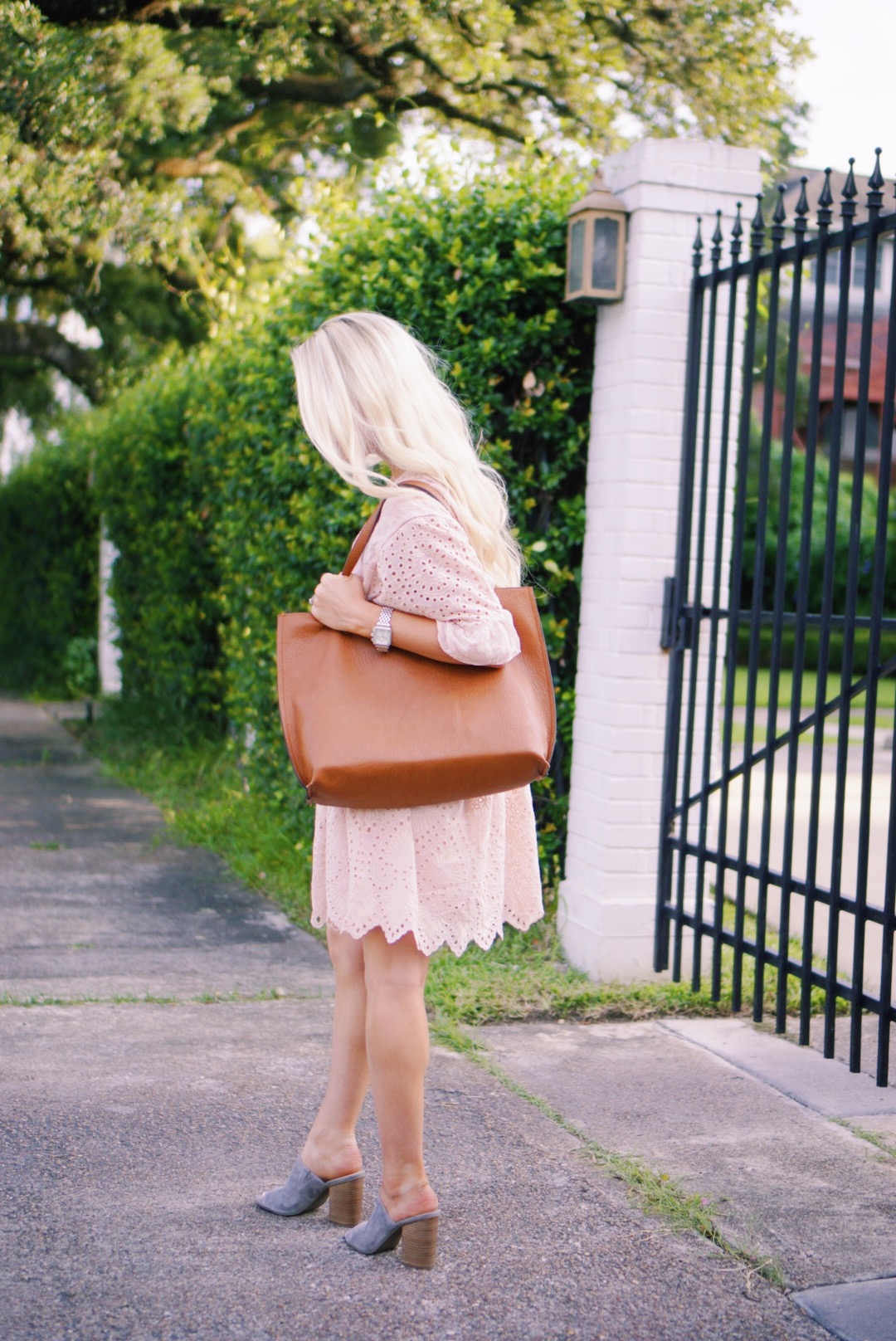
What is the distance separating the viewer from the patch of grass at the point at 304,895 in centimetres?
432

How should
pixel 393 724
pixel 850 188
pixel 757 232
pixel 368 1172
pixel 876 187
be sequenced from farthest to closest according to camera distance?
pixel 757 232 → pixel 850 188 → pixel 876 187 → pixel 368 1172 → pixel 393 724

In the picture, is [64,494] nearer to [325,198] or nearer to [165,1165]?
[325,198]

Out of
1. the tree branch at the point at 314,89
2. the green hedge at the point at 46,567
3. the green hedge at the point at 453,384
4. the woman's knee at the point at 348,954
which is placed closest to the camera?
the woman's knee at the point at 348,954

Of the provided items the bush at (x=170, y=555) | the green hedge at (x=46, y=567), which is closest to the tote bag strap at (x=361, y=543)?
the bush at (x=170, y=555)

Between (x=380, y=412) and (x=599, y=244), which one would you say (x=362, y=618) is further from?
(x=599, y=244)

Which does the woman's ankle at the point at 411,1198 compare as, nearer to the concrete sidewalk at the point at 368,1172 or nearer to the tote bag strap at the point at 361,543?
the concrete sidewalk at the point at 368,1172

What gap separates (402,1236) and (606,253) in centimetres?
326

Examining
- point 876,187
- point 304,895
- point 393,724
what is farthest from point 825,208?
point 304,895

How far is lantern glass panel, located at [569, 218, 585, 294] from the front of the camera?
14.8 ft

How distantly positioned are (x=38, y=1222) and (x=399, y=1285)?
2.65 ft

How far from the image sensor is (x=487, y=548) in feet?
9.12

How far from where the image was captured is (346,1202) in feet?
9.23

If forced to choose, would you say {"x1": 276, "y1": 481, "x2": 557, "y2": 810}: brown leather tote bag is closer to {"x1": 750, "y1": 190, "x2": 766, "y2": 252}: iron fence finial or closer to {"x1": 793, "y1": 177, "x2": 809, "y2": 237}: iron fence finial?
{"x1": 793, "y1": 177, "x2": 809, "y2": 237}: iron fence finial

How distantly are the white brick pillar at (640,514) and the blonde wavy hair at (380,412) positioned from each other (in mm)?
1876
